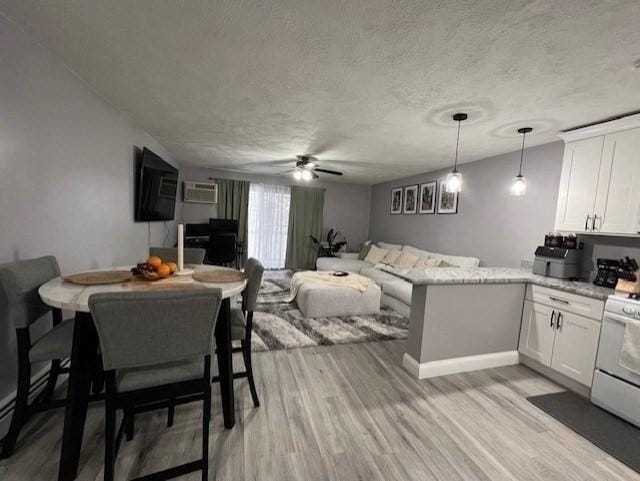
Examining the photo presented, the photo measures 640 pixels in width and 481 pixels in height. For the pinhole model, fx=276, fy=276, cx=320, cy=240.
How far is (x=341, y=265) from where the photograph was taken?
551cm

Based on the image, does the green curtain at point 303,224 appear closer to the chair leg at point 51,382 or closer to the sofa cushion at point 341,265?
the sofa cushion at point 341,265

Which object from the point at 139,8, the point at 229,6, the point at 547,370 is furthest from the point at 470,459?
the point at 139,8

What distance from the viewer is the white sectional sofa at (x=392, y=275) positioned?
3.82 metres

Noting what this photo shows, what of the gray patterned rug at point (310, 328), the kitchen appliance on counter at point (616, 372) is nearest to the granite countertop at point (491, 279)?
the kitchen appliance on counter at point (616, 372)

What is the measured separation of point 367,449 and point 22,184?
2564 mm

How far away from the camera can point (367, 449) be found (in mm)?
1608

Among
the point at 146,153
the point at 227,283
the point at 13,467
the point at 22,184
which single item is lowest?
the point at 13,467

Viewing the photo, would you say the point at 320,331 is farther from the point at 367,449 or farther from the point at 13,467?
the point at 13,467

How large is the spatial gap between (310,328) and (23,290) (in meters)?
2.43

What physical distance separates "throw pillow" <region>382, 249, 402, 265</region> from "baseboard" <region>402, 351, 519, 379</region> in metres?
2.71

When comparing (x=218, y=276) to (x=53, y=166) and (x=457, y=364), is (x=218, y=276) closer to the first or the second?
(x=53, y=166)

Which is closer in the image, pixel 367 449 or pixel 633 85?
pixel 367 449

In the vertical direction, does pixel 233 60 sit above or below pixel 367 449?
above

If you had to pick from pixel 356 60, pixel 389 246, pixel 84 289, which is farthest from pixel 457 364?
pixel 389 246
